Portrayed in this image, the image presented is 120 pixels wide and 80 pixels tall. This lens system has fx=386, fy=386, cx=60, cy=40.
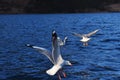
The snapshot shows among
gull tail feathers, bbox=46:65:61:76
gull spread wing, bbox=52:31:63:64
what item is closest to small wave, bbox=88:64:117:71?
gull spread wing, bbox=52:31:63:64

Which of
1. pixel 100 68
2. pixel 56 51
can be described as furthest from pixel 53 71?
pixel 100 68

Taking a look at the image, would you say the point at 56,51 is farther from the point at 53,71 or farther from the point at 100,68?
the point at 100,68

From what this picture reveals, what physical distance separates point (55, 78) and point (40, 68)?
3534mm

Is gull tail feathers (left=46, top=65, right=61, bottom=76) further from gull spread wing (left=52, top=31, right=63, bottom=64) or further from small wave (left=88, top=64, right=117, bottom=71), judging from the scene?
small wave (left=88, top=64, right=117, bottom=71)

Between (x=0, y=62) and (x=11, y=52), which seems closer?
(x=0, y=62)

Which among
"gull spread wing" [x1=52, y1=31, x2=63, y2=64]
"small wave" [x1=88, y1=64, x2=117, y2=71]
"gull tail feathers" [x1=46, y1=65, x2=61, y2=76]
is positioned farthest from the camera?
"small wave" [x1=88, y1=64, x2=117, y2=71]

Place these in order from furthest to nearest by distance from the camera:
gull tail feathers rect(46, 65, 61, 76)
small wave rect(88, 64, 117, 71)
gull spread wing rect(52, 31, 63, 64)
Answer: small wave rect(88, 64, 117, 71) < gull tail feathers rect(46, 65, 61, 76) < gull spread wing rect(52, 31, 63, 64)

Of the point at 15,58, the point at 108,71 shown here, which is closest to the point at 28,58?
the point at 15,58

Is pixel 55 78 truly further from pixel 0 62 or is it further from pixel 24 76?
pixel 0 62

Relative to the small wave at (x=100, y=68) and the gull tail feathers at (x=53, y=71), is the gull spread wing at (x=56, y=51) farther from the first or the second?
the small wave at (x=100, y=68)

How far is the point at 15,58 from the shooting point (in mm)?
31906

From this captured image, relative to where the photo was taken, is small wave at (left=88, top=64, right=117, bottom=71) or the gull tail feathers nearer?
the gull tail feathers

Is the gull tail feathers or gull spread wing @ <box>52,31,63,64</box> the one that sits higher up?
gull spread wing @ <box>52,31,63,64</box>

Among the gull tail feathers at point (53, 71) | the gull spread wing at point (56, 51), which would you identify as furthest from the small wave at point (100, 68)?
the gull tail feathers at point (53, 71)
